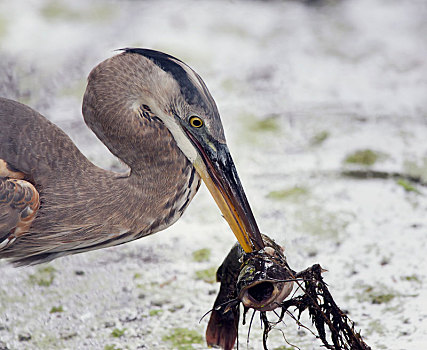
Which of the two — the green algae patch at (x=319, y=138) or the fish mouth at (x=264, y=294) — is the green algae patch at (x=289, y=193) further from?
the fish mouth at (x=264, y=294)

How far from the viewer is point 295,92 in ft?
17.9

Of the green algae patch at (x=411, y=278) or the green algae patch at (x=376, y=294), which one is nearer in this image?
the green algae patch at (x=376, y=294)

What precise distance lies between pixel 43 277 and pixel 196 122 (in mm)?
1657

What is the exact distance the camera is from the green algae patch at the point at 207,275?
3.65 meters

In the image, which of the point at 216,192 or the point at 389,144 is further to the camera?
the point at 389,144

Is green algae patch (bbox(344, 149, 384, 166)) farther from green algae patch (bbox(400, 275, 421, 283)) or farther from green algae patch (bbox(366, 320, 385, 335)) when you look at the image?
green algae patch (bbox(366, 320, 385, 335))

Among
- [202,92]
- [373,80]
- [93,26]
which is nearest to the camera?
[202,92]

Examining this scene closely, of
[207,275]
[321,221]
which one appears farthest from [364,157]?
[207,275]

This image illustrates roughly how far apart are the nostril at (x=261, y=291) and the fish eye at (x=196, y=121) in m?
0.64

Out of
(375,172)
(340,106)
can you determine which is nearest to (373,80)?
(340,106)

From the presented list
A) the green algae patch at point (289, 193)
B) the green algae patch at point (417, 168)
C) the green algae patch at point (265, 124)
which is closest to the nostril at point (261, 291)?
the green algae patch at point (289, 193)

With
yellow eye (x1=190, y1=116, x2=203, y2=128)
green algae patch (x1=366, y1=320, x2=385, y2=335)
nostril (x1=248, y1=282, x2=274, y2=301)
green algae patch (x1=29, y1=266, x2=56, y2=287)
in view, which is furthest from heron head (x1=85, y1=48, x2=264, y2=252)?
green algae patch (x1=29, y1=266, x2=56, y2=287)

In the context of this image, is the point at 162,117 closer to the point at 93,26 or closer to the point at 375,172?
the point at 375,172

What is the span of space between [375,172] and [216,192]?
2.18 meters
